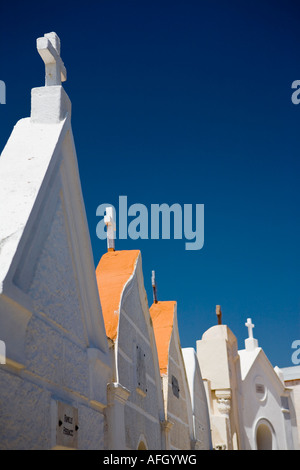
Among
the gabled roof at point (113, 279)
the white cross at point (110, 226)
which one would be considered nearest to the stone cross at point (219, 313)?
the white cross at point (110, 226)

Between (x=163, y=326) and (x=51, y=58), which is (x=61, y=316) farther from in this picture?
(x=163, y=326)

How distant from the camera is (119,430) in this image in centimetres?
905

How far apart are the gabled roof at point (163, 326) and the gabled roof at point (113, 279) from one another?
3.26 meters

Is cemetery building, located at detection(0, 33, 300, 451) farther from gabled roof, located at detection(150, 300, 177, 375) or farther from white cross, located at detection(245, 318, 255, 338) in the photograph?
white cross, located at detection(245, 318, 255, 338)

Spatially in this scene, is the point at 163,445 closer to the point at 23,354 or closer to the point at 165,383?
the point at 165,383

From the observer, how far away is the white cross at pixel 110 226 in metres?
13.3

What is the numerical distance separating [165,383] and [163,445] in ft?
5.37

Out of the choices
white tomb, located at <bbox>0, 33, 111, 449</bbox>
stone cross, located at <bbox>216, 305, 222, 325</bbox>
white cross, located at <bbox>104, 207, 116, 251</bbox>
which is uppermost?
stone cross, located at <bbox>216, 305, 222, 325</bbox>

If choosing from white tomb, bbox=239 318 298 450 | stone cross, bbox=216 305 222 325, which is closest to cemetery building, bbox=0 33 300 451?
stone cross, bbox=216 305 222 325

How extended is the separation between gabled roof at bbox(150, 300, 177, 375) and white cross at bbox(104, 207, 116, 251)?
10.7 ft

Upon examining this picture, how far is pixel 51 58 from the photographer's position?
821cm

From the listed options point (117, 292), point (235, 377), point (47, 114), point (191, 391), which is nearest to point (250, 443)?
point (235, 377)

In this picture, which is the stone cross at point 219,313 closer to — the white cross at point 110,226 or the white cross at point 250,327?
the white cross at point 250,327

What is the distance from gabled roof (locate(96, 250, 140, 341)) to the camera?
409 inches
